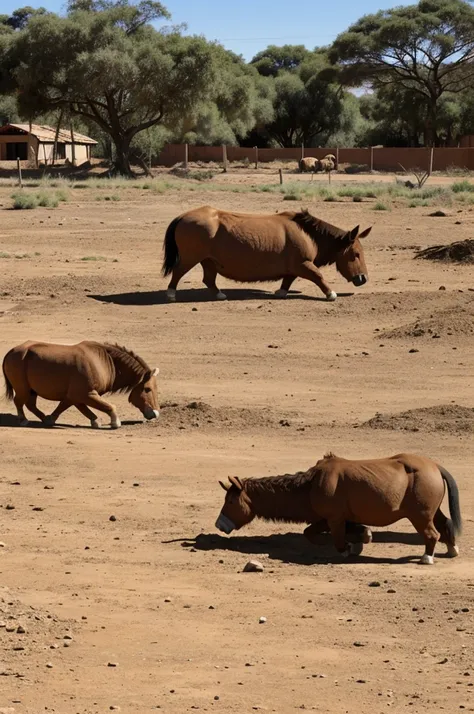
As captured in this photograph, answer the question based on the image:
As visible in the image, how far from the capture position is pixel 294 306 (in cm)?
2069

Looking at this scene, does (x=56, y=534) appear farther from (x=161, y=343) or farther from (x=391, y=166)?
(x=391, y=166)

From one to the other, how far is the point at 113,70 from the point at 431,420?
159 ft

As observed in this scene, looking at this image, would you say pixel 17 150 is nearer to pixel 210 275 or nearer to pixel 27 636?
pixel 210 275

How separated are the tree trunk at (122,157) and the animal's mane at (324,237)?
38489 mm

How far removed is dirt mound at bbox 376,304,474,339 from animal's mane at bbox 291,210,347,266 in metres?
3.81

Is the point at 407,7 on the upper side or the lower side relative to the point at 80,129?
upper

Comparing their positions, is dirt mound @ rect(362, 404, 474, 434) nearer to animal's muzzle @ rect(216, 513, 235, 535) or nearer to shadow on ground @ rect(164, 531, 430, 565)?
shadow on ground @ rect(164, 531, 430, 565)

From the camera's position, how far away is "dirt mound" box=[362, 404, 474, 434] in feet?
41.1

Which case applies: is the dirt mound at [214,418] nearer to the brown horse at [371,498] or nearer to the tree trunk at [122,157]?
the brown horse at [371,498]

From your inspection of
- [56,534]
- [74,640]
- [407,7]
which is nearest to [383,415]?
[56,534]

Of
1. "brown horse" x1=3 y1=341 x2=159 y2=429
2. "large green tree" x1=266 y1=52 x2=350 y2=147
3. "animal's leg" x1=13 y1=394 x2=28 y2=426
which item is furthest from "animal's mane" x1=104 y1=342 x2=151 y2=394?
"large green tree" x1=266 y1=52 x2=350 y2=147

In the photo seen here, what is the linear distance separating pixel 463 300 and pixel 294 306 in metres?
2.66

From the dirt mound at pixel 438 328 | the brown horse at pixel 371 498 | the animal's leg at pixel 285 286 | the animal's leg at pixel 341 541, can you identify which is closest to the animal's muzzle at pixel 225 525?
the brown horse at pixel 371 498

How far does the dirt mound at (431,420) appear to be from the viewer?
12.5 meters
